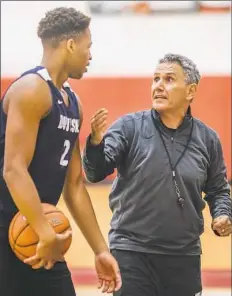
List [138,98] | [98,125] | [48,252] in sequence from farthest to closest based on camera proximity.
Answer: [138,98], [98,125], [48,252]

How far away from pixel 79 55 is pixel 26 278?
3.43 ft

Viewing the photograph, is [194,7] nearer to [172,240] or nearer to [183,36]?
[183,36]

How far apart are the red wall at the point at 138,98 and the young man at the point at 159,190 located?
6.96 metres

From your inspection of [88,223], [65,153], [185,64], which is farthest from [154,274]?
[185,64]

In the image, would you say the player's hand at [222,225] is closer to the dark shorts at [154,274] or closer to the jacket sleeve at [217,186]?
the jacket sleeve at [217,186]

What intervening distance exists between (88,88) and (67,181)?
776 cm

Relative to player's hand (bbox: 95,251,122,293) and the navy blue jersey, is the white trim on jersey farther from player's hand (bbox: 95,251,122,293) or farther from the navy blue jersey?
player's hand (bbox: 95,251,122,293)

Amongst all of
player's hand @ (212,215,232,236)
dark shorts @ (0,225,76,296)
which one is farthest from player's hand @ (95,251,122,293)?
player's hand @ (212,215,232,236)

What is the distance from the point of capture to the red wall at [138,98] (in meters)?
11.2

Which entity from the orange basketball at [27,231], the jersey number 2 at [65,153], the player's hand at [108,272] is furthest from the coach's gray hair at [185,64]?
the orange basketball at [27,231]

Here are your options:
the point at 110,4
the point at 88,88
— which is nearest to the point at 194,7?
the point at 110,4

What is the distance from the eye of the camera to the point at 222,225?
4.11m

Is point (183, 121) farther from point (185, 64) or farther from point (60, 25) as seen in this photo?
point (60, 25)

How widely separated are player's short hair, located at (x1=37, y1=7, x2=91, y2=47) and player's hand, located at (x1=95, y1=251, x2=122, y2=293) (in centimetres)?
103
